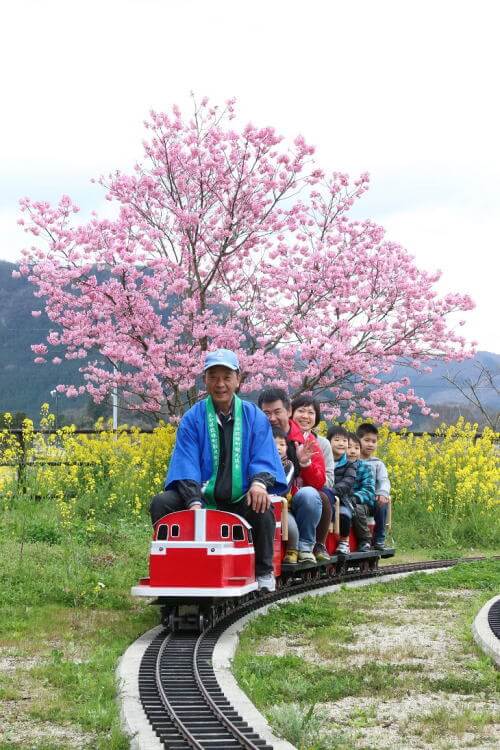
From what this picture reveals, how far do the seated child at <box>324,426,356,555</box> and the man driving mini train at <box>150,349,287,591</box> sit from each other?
10.6 ft

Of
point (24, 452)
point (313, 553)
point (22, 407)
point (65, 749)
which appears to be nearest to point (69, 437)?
point (24, 452)

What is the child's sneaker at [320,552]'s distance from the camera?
10250 mm

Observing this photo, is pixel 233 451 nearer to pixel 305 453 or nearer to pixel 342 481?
pixel 305 453

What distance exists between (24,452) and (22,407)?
4492 inches

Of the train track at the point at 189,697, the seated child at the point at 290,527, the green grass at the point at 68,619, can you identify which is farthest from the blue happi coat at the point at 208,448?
the seated child at the point at 290,527

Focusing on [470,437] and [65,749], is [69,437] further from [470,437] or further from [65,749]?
[65,749]

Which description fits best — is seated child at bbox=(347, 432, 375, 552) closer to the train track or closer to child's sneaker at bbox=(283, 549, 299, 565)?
child's sneaker at bbox=(283, 549, 299, 565)

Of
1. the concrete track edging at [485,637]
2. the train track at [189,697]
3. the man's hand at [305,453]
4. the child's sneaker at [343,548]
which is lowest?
the train track at [189,697]

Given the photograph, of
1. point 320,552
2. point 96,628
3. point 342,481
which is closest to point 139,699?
point 96,628

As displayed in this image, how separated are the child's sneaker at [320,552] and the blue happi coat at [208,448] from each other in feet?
8.70

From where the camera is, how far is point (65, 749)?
4.74 meters

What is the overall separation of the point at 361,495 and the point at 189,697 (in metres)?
6.25

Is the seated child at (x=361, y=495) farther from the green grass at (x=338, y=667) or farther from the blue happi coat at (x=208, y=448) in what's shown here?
the blue happi coat at (x=208, y=448)

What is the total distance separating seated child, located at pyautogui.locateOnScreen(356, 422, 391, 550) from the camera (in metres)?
11.8
